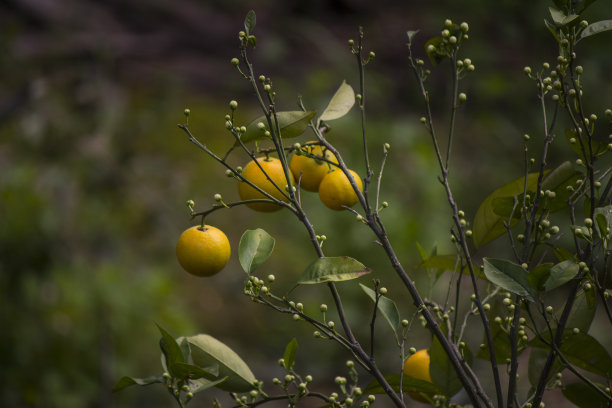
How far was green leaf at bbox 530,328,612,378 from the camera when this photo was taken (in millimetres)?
451

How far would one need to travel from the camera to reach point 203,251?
53cm

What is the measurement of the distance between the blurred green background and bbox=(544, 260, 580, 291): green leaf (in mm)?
1090

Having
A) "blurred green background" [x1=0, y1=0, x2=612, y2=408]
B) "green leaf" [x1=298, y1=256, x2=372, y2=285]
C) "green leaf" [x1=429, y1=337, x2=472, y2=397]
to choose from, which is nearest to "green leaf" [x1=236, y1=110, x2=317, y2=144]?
"green leaf" [x1=298, y1=256, x2=372, y2=285]

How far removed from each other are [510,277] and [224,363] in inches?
9.7

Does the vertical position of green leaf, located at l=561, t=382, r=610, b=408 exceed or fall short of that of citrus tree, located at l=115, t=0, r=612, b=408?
it falls short

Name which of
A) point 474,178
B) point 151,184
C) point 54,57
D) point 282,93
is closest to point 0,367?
point 151,184

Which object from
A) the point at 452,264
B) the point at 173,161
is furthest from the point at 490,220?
the point at 173,161

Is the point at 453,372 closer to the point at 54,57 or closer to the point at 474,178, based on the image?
the point at 54,57

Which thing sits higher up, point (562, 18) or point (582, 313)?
point (562, 18)

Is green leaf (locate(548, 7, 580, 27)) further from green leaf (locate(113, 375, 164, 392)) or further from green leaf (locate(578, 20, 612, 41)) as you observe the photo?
green leaf (locate(113, 375, 164, 392))

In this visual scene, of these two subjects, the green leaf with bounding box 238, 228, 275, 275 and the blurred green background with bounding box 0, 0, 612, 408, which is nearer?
the green leaf with bounding box 238, 228, 275, 275

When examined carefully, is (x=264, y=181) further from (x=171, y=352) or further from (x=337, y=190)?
(x=171, y=352)

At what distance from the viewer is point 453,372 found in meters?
0.50

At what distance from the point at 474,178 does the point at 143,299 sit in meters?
1.81
